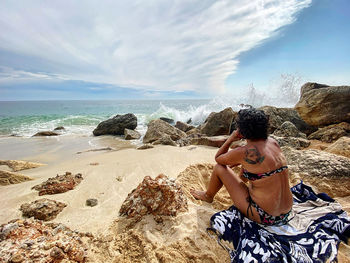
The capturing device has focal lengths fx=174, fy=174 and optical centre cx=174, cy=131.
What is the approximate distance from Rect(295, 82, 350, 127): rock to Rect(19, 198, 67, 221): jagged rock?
31.4ft

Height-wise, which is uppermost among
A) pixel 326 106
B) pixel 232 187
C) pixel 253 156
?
pixel 326 106

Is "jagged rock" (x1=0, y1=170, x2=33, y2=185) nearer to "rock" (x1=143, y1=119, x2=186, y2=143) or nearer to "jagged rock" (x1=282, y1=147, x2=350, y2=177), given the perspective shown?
"rock" (x1=143, y1=119, x2=186, y2=143)

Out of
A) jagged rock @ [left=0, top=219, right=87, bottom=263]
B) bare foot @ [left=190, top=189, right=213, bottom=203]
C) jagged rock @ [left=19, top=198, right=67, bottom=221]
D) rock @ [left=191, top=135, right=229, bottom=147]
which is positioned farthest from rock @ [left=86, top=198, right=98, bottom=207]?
rock @ [left=191, top=135, right=229, bottom=147]

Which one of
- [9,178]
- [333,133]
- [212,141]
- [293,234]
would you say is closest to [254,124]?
[293,234]

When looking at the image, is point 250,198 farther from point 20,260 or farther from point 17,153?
point 17,153

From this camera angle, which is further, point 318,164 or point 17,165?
point 17,165

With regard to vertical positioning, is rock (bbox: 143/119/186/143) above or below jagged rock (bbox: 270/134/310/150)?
below

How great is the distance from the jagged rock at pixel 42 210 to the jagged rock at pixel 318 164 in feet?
14.1

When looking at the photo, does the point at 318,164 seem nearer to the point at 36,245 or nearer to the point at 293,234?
the point at 293,234

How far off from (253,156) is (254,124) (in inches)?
14.1

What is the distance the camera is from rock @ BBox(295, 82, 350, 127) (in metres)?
7.12

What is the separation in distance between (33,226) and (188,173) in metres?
2.38

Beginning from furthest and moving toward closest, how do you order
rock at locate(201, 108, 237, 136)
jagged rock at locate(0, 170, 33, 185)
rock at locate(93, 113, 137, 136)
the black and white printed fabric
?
rock at locate(93, 113, 137, 136) → rock at locate(201, 108, 237, 136) → jagged rock at locate(0, 170, 33, 185) → the black and white printed fabric

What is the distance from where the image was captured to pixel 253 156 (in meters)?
1.95
